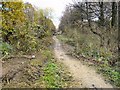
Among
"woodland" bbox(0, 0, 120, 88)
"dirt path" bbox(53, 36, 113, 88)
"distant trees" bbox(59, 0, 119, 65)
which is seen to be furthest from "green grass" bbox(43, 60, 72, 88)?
"distant trees" bbox(59, 0, 119, 65)

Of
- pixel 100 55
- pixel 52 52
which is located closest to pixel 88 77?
pixel 100 55

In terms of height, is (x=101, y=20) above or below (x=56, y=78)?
above

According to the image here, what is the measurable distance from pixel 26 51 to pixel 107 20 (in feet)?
24.7

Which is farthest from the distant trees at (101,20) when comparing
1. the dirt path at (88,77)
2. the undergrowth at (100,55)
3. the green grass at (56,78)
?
the green grass at (56,78)

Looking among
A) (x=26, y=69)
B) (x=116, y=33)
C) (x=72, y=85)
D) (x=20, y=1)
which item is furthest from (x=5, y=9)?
(x=72, y=85)

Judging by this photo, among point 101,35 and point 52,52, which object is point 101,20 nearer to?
point 101,35

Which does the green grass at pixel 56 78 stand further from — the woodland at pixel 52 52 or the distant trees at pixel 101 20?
the distant trees at pixel 101 20

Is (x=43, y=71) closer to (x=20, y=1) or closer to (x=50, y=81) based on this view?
(x=50, y=81)

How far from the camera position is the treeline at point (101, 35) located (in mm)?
11312

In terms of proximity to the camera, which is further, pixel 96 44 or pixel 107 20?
pixel 107 20

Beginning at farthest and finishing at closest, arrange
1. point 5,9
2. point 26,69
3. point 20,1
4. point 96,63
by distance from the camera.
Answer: point 20,1
point 5,9
point 96,63
point 26,69

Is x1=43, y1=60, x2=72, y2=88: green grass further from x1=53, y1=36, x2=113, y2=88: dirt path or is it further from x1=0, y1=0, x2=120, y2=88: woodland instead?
x1=53, y1=36, x2=113, y2=88: dirt path

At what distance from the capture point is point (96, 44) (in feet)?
49.9

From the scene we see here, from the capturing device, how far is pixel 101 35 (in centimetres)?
1537
